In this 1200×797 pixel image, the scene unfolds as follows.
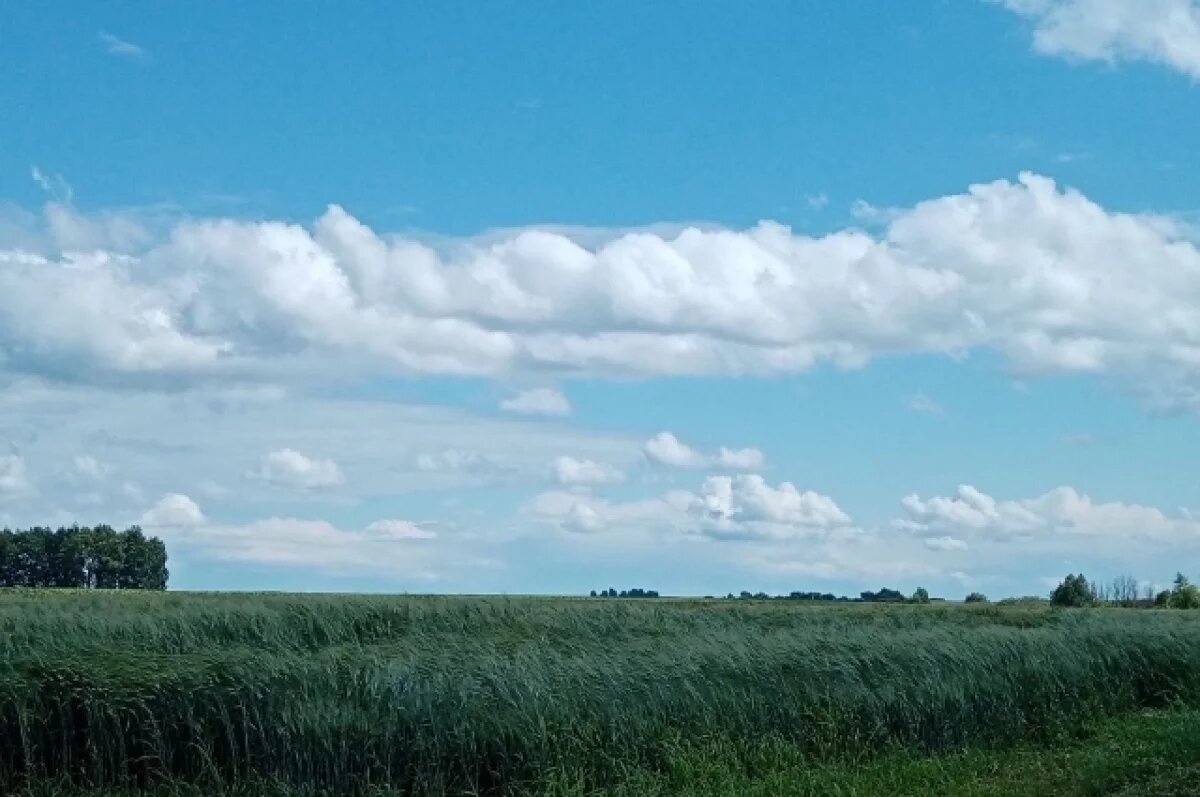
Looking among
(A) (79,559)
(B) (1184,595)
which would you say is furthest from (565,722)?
(A) (79,559)

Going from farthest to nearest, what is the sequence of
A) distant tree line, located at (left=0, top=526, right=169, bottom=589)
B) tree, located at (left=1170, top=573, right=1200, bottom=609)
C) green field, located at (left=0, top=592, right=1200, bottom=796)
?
distant tree line, located at (left=0, top=526, right=169, bottom=589) < tree, located at (left=1170, top=573, right=1200, bottom=609) < green field, located at (left=0, top=592, right=1200, bottom=796)

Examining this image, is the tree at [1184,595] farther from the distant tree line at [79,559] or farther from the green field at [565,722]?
the distant tree line at [79,559]

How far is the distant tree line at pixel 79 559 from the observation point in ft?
208

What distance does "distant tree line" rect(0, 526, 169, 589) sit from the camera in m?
63.5

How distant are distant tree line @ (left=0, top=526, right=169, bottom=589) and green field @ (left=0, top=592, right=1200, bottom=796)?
5077 cm

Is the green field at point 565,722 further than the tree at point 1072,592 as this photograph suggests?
No

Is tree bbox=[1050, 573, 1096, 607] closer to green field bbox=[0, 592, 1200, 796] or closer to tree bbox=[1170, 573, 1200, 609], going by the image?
tree bbox=[1170, 573, 1200, 609]

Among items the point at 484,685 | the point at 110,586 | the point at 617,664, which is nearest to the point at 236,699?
the point at 484,685

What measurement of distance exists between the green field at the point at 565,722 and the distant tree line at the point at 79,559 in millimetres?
50768

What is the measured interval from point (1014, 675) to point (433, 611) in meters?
11.1

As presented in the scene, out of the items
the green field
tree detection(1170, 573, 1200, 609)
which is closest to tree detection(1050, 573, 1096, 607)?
tree detection(1170, 573, 1200, 609)

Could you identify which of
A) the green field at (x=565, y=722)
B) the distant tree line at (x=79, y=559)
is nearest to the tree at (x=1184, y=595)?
the green field at (x=565, y=722)

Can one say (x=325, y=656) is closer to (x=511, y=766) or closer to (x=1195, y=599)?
(x=511, y=766)

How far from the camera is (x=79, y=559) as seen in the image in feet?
210
